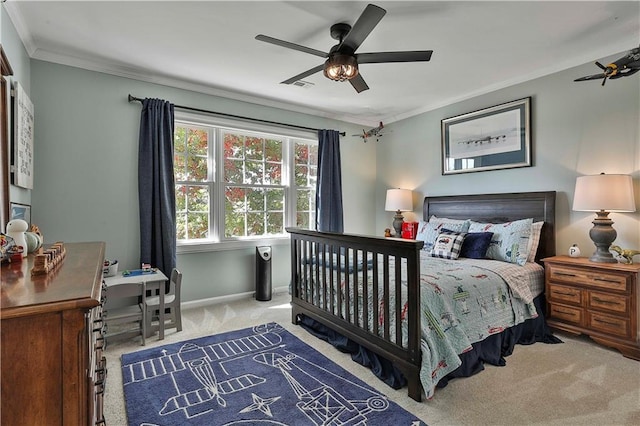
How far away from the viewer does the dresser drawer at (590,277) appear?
8.43ft

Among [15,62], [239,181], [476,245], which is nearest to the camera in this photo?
[15,62]

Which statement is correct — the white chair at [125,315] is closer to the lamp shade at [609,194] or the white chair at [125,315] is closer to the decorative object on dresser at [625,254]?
the lamp shade at [609,194]

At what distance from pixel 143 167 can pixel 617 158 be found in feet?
14.7

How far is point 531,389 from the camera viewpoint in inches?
83.0

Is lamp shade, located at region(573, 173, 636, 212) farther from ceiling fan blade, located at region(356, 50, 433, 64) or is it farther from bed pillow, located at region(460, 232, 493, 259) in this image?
ceiling fan blade, located at region(356, 50, 433, 64)

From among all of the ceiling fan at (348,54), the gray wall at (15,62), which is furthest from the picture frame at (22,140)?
the ceiling fan at (348,54)

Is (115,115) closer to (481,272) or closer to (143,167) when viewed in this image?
(143,167)

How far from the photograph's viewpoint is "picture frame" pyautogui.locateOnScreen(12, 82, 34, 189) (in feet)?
7.58

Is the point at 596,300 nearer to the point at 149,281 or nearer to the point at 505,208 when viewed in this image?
the point at 505,208

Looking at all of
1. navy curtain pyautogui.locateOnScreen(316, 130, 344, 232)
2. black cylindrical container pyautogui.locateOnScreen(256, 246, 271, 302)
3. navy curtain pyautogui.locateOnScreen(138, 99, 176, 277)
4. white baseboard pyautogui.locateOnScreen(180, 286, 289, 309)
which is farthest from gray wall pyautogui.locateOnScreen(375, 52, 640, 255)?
navy curtain pyautogui.locateOnScreen(138, 99, 176, 277)

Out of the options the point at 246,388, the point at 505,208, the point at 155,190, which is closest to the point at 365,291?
the point at 246,388

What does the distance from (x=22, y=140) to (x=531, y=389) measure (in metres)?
3.98

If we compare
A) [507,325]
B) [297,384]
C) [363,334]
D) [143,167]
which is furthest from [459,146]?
[143,167]

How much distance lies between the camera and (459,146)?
417cm
